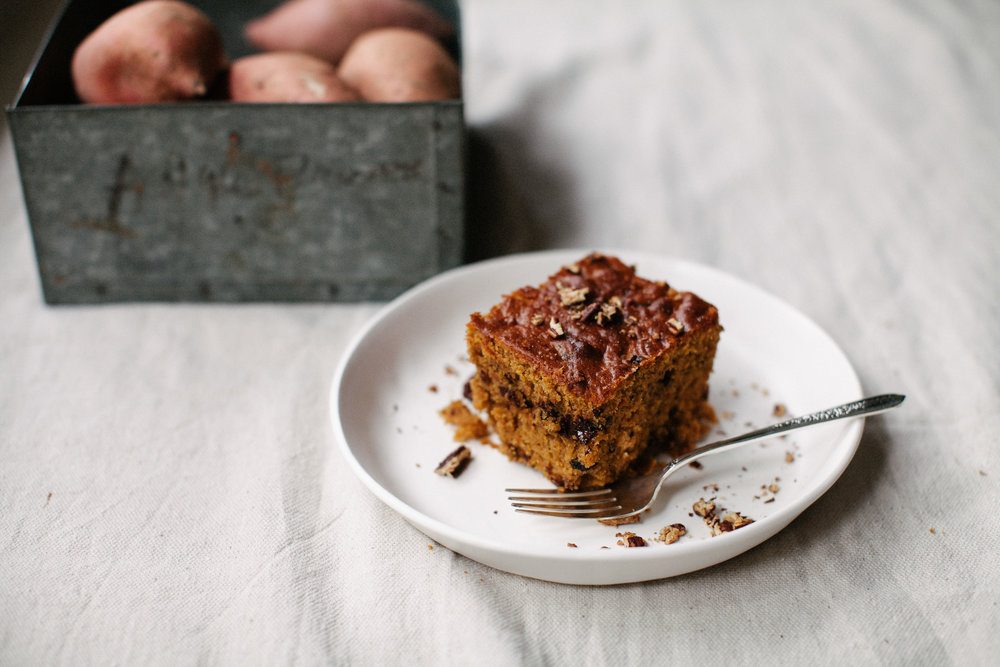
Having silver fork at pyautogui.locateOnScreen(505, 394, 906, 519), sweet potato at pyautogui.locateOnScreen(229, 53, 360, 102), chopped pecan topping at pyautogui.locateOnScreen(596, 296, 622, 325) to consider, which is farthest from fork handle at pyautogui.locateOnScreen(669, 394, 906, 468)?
sweet potato at pyautogui.locateOnScreen(229, 53, 360, 102)

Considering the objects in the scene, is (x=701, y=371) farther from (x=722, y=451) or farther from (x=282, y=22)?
(x=282, y=22)

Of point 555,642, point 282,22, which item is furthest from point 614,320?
point 282,22

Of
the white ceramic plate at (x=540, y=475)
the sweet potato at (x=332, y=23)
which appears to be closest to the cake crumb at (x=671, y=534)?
the white ceramic plate at (x=540, y=475)

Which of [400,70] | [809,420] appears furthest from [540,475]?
[400,70]

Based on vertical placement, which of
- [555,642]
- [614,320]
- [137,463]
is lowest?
[137,463]

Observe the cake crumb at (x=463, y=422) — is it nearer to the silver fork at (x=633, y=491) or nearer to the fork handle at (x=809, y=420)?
the silver fork at (x=633, y=491)
